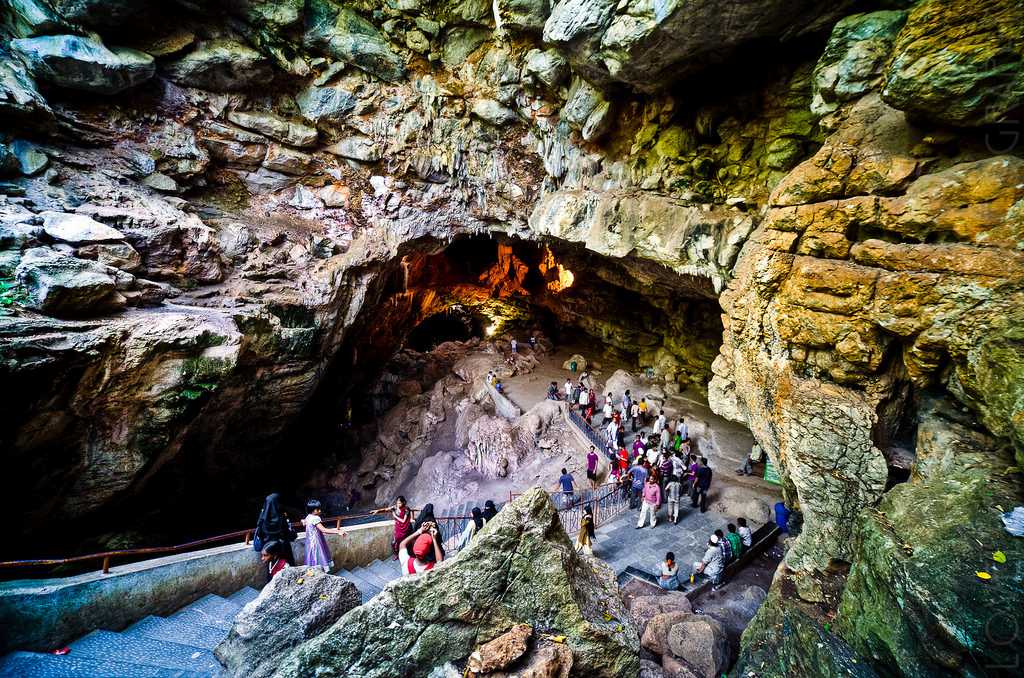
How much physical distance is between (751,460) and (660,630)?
786 centimetres

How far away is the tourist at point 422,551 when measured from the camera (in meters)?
4.92

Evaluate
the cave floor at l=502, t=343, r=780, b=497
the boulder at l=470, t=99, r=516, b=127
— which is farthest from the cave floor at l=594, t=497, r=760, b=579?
the boulder at l=470, t=99, r=516, b=127

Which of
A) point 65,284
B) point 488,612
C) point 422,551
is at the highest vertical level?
point 65,284

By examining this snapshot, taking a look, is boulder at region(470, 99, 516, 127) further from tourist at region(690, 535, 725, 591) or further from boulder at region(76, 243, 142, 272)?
tourist at region(690, 535, 725, 591)

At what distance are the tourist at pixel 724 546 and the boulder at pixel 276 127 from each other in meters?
17.4

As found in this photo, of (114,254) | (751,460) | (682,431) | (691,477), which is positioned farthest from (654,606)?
(114,254)

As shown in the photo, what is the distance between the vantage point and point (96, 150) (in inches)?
488


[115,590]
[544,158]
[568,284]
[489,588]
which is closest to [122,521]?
[115,590]

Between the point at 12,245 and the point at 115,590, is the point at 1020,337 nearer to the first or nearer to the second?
the point at 115,590

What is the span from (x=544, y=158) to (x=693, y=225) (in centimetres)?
656

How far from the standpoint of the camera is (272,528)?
575 centimetres

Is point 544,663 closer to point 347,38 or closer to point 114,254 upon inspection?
point 114,254

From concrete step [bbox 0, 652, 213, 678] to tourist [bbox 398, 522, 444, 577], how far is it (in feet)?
6.42

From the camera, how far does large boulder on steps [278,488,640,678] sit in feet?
10.3
